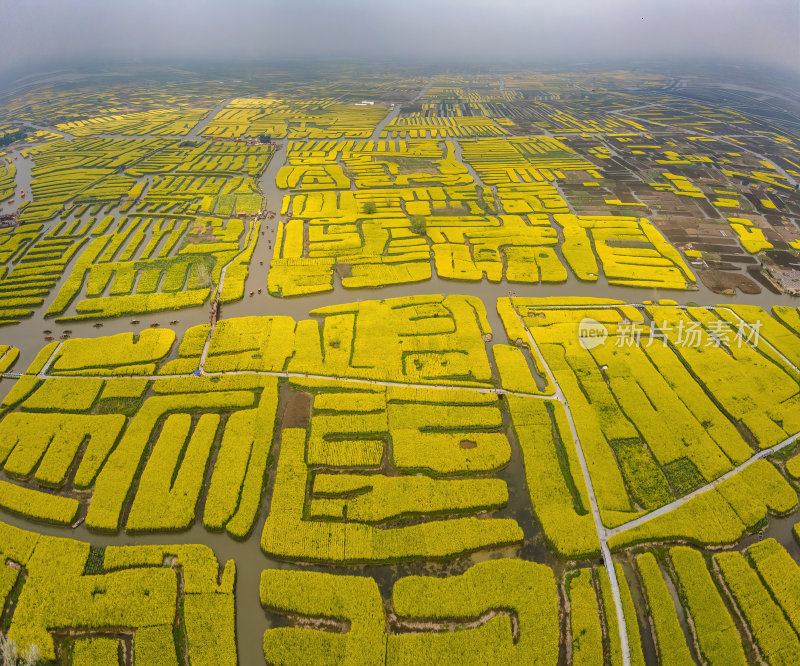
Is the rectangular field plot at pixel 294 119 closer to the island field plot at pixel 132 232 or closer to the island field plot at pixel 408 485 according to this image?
the island field plot at pixel 132 232

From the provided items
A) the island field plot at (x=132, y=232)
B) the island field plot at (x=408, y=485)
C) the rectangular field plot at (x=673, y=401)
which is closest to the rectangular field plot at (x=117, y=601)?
the island field plot at (x=408, y=485)

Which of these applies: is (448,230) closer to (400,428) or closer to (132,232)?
(400,428)

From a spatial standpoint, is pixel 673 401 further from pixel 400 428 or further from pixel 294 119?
pixel 294 119

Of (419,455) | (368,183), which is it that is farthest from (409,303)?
(368,183)

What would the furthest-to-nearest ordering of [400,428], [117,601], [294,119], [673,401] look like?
[294,119] → [673,401] → [400,428] → [117,601]

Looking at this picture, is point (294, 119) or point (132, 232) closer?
point (132, 232)

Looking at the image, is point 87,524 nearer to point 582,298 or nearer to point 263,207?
point 582,298

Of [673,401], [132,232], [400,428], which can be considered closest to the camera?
[400,428]

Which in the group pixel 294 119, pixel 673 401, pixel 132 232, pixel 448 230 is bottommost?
pixel 673 401

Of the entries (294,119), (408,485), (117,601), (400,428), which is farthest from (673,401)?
(294,119)

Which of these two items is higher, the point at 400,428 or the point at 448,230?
the point at 448,230

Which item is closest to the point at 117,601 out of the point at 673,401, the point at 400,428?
the point at 400,428

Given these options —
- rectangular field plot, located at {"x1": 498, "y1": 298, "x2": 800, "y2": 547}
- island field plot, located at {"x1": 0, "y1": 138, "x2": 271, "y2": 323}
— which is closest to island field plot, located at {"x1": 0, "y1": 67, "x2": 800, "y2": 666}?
rectangular field plot, located at {"x1": 498, "y1": 298, "x2": 800, "y2": 547}
